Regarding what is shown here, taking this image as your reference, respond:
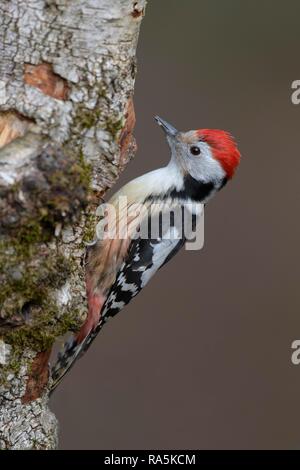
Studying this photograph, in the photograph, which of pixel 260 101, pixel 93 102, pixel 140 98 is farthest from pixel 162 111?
pixel 93 102

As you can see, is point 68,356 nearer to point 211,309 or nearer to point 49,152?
point 49,152

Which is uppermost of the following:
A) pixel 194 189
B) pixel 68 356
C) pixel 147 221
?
pixel 194 189

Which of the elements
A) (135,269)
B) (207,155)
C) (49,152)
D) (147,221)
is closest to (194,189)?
(207,155)

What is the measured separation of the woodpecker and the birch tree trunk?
55 cm

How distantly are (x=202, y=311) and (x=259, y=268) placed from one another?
49 cm

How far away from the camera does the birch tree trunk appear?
2.70m

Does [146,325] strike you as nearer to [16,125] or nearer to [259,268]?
[259,268]

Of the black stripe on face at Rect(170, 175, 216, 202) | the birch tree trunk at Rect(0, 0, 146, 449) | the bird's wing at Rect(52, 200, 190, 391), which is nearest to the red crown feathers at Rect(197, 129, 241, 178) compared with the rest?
the black stripe on face at Rect(170, 175, 216, 202)

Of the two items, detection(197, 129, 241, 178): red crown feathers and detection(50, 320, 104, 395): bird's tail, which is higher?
detection(197, 129, 241, 178): red crown feathers

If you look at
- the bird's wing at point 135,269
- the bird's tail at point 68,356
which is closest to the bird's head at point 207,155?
the bird's wing at point 135,269

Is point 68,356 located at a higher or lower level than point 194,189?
lower

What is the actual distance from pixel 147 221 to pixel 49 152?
1150 mm

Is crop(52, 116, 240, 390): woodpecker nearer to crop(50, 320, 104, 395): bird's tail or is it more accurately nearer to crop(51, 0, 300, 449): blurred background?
crop(50, 320, 104, 395): bird's tail

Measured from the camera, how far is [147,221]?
12.5 ft
